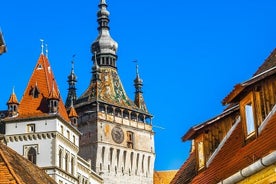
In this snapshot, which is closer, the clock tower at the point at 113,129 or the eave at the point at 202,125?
the eave at the point at 202,125

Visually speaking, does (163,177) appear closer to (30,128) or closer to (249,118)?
(30,128)

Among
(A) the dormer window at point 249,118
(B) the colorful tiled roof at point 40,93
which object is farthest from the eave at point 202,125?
(B) the colorful tiled roof at point 40,93

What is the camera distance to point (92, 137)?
92.6 meters

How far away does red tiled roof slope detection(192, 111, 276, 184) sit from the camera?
1279 centimetres

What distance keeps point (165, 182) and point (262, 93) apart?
9278 centimetres

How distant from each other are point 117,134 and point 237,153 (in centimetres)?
7991

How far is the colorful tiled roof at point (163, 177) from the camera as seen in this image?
347ft

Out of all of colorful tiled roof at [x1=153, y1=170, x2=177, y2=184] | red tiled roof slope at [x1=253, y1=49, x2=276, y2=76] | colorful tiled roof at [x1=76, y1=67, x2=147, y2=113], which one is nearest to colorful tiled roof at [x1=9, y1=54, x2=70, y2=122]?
colorful tiled roof at [x1=76, y1=67, x2=147, y2=113]

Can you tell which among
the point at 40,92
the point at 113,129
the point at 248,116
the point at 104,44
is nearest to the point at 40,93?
the point at 40,92

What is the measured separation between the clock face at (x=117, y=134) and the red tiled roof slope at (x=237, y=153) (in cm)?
7645

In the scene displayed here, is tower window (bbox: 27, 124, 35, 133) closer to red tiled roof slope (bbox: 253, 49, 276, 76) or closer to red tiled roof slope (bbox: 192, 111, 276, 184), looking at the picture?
red tiled roof slope (bbox: 192, 111, 276, 184)

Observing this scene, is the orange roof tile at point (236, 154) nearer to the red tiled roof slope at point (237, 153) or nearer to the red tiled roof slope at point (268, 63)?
the red tiled roof slope at point (237, 153)

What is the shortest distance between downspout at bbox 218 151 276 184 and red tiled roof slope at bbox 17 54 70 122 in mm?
56446

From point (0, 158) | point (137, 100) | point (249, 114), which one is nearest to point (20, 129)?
point (137, 100)
